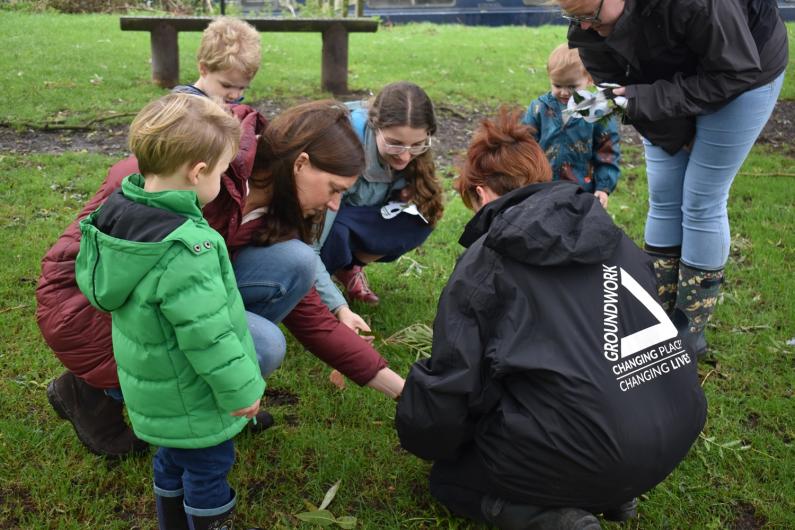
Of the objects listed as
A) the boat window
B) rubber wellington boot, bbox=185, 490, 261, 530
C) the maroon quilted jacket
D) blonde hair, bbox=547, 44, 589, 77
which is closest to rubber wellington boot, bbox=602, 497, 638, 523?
the maroon quilted jacket

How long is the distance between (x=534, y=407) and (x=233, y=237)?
115 cm

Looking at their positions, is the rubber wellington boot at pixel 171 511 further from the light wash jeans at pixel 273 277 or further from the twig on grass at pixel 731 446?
the twig on grass at pixel 731 446

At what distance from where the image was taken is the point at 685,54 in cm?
307

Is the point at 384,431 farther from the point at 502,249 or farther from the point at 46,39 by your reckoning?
the point at 46,39

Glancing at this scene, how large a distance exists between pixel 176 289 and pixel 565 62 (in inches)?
105

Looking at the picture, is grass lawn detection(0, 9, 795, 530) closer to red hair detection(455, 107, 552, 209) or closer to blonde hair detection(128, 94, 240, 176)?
red hair detection(455, 107, 552, 209)

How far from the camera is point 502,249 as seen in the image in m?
2.12

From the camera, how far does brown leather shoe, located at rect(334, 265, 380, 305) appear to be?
3.91 metres

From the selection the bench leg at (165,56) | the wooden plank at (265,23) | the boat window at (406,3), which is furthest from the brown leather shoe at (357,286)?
the boat window at (406,3)

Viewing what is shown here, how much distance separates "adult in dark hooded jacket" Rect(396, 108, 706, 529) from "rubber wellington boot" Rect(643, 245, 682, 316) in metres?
1.28

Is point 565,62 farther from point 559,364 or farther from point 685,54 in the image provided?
point 559,364

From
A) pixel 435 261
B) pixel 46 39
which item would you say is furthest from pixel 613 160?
pixel 46 39

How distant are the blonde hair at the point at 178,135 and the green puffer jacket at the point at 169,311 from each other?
3.7 inches

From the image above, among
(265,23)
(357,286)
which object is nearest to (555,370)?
(357,286)
